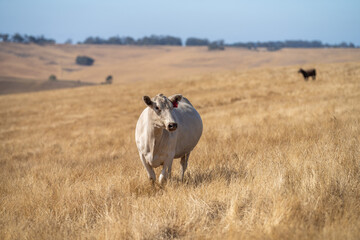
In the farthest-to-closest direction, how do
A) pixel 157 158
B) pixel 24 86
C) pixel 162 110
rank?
pixel 24 86
pixel 157 158
pixel 162 110

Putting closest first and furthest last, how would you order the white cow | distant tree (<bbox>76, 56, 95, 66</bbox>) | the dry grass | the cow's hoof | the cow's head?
the dry grass, the cow's head, the white cow, the cow's hoof, distant tree (<bbox>76, 56, 95, 66</bbox>)

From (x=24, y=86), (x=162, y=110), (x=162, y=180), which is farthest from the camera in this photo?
(x=24, y=86)

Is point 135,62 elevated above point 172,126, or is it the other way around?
point 135,62

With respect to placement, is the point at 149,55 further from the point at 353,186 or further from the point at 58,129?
the point at 353,186

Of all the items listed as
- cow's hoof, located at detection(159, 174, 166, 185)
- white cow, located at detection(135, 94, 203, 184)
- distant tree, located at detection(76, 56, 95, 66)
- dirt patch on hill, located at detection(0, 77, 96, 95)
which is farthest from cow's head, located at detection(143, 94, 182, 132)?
distant tree, located at detection(76, 56, 95, 66)

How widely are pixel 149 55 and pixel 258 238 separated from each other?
17231 centimetres

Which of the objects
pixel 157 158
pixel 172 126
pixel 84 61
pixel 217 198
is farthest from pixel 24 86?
pixel 84 61

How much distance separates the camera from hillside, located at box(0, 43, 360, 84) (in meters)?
114

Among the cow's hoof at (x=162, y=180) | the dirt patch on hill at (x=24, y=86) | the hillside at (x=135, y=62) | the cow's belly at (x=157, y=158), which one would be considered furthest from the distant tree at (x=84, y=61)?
the cow's hoof at (x=162, y=180)

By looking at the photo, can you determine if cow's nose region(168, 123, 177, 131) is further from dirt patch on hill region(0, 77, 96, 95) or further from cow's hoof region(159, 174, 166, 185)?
dirt patch on hill region(0, 77, 96, 95)

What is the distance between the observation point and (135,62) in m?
152

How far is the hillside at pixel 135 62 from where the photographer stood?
114m

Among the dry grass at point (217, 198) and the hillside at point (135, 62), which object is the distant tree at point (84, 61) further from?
the dry grass at point (217, 198)

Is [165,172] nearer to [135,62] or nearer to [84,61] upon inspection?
[135,62]
